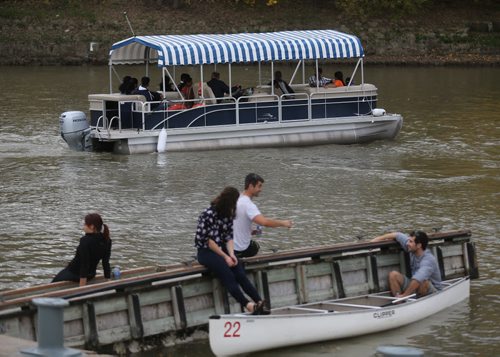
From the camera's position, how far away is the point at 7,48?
5750 centimetres

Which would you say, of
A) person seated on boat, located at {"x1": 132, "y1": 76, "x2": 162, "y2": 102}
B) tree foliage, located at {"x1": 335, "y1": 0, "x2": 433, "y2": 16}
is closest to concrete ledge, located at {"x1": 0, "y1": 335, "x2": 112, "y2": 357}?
person seated on boat, located at {"x1": 132, "y1": 76, "x2": 162, "y2": 102}

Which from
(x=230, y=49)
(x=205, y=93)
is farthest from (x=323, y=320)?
(x=230, y=49)

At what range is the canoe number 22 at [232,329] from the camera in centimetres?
1263

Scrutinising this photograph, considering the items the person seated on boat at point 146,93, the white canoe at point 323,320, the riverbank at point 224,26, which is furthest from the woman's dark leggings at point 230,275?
the riverbank at point 224,26

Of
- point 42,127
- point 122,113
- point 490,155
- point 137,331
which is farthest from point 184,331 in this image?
point 42,127

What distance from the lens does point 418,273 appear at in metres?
14.8

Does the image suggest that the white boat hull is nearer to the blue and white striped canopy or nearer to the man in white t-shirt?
the blue and white striped canopy

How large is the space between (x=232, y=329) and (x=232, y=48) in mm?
17809

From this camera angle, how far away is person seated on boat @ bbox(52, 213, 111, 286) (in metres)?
13.5

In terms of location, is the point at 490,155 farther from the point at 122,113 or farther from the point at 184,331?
the point at 184,331

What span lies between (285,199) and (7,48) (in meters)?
36.9

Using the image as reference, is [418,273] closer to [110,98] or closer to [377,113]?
[110,98]

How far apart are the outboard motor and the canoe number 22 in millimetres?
16355

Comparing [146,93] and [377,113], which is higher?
[146,93]
